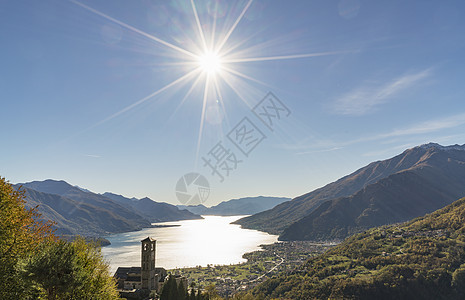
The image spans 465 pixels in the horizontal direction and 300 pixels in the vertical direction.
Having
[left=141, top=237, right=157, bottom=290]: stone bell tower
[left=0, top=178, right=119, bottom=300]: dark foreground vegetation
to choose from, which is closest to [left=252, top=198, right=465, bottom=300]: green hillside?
[left=141, top=237, right=157, bottom=290]: stone bell tower

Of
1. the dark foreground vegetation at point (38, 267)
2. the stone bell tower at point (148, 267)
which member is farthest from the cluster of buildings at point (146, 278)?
the dark foreground vegetation at point (38, 267)

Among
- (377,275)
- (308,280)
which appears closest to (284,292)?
(308,280)

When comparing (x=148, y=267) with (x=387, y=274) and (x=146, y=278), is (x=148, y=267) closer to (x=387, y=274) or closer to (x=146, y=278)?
(x=146, y=278)

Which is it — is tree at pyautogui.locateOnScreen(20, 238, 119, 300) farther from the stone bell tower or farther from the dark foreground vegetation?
the stone bell tower

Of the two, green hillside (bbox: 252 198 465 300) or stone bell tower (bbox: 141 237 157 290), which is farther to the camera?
green hillside (bbox: 252 198 465 300)

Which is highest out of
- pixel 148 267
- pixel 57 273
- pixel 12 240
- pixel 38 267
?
pixel 12 240

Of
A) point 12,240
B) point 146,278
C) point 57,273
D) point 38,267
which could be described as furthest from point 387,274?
point 12,240
